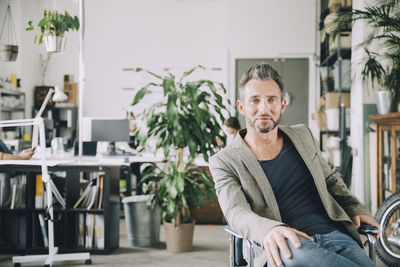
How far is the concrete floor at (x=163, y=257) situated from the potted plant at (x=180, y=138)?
5.4 inches

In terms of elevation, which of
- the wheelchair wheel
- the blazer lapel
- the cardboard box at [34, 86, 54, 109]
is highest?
the cardboard box at [34, 86, 54, 109]

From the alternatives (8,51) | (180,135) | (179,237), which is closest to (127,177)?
(179,237)

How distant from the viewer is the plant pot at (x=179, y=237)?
137 inches

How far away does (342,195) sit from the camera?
1.79 m

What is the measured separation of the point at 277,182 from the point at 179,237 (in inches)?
78.3

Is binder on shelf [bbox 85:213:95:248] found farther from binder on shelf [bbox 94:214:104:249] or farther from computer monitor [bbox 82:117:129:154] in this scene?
computer monitor [bbox 82:117:129:154]

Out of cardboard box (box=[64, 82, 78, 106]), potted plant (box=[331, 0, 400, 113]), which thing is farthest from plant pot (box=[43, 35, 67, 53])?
cardboard box (box=[64, 82, 78, 106])

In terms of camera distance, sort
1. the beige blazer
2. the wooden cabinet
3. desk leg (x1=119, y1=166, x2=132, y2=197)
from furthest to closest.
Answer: desk leg (x1=119, y1=166, x2=132, y2=197) < the wooden cabinet < the beige blazer

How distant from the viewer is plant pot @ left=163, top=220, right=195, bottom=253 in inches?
137

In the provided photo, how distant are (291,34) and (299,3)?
0.52 meters

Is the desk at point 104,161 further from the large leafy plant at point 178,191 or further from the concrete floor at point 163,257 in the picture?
the concrete floor at point 163,257

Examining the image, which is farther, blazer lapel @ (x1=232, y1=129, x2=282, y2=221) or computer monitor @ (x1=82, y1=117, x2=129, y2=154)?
computer monitor @ (x1=82, y1=117, x2=129, y2=154)

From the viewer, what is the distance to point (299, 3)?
21.2ft

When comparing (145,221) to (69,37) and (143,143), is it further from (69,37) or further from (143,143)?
(69,37)
